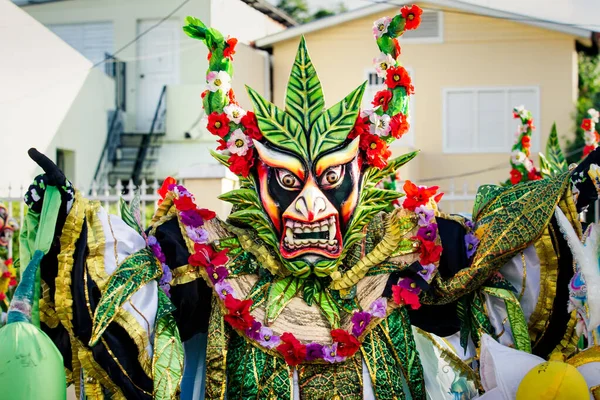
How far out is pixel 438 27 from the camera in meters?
12.9

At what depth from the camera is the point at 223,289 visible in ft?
11.5

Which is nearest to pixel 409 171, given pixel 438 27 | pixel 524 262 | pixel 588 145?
pixel 438 27

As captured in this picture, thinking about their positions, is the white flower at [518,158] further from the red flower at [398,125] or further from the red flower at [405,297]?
the red flower at [405,297]

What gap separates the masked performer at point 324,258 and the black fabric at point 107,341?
2.8 inches

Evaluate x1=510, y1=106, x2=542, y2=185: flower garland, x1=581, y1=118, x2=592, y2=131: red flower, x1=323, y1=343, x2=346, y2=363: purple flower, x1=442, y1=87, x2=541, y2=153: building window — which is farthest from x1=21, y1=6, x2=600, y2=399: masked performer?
x1=442, y1=87, x2=541, y2=153: building window

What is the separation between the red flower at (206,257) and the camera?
138 inches

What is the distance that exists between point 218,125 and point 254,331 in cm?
87

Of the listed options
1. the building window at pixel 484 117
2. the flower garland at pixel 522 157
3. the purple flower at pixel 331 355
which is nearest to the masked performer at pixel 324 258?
the purple flower at pixel 331 355

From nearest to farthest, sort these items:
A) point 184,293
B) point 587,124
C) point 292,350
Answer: point 292,350 → point 184,293 → point 587,124

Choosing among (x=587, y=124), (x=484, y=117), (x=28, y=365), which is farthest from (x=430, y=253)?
(x=484, y=117)

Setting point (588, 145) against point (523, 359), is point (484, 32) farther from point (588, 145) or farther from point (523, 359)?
point (523, 359)

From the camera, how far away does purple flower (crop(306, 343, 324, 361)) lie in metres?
3.45

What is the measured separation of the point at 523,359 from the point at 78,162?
9203mm

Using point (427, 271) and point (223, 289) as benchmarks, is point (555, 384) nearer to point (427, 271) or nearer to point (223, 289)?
point (427, 271)
